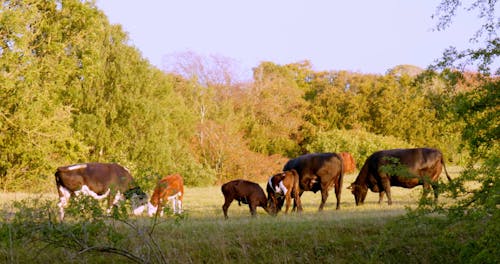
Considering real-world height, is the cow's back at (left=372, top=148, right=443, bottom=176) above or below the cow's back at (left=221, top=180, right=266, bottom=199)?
above

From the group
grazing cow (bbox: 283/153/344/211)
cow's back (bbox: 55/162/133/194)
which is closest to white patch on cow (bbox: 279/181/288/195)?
grazing cow (bbox: 283/153/344/211)

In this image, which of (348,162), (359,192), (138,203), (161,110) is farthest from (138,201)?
(348,162)

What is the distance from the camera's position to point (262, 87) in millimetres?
46844

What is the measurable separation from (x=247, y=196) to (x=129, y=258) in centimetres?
461

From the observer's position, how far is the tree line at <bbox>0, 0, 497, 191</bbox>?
85.2 feet

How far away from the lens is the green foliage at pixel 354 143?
41906 millimetres

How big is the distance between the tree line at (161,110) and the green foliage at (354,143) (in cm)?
7

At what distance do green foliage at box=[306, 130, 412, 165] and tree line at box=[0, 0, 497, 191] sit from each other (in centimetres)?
7

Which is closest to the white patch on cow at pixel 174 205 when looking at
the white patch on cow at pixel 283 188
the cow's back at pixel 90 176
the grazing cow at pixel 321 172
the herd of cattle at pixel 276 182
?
the herd of cattle at pixel 276 182

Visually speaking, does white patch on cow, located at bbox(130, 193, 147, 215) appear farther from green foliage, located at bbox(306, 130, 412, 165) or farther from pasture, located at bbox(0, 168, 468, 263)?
green foliage, located at bbox(306, 130, 412, 165)

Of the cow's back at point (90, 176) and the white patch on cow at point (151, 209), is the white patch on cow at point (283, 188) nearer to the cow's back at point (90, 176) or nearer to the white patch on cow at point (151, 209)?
the white patch on cow at point (151, 209)

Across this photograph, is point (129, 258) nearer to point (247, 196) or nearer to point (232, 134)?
point (247, 196)

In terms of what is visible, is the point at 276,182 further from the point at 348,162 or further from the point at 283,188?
the point at 348,162

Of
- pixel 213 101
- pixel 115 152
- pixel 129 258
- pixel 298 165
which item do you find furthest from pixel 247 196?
pixel 213 101
